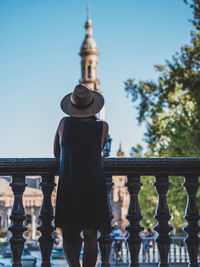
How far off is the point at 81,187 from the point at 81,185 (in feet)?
0.05

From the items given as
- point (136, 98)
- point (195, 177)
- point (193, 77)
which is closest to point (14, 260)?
point (195, 177)

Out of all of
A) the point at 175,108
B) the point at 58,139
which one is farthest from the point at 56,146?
the point at 175,108

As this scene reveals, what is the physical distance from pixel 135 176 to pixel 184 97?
16.0 metres

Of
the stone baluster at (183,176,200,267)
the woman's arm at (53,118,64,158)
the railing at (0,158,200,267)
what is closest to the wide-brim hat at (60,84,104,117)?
the woman's arm at (53,118,64,158)

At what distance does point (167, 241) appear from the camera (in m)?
4.26

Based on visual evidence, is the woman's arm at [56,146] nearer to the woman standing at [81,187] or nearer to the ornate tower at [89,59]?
the woman standing at [81,187]

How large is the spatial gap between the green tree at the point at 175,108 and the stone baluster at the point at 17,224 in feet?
42.3

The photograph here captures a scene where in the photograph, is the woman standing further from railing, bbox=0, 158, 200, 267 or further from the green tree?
the green tree

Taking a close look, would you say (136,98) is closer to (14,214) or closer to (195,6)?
(195,6)

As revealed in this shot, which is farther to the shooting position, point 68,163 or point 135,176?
point 135,176

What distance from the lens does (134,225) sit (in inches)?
168

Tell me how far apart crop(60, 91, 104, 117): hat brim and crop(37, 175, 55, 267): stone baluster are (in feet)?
2.18

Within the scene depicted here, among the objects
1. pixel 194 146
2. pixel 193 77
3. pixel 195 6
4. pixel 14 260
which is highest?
pixel 195 6

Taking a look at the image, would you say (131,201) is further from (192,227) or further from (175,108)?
(175,108)
